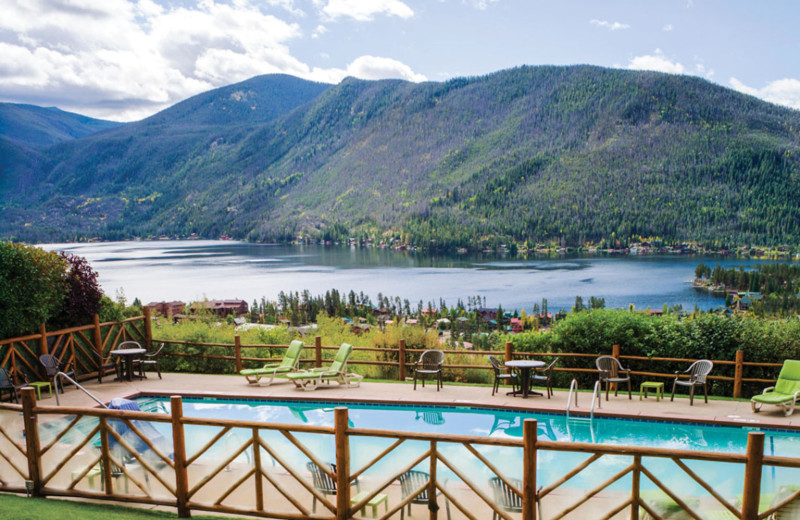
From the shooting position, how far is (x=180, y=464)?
4.81 meters

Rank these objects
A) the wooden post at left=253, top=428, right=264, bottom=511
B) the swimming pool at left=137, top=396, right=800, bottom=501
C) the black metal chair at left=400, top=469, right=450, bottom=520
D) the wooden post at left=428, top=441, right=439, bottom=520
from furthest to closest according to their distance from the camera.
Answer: the wooden post at left=253, top=428, right=264, bottom=511 < the black metal chair at left=400, top=469, right=450, bottom=520 < the wooden post at left=428, top=441, right=439, bottom=520 < the swimming pool at left=137, top=396, right=800, bottom=501

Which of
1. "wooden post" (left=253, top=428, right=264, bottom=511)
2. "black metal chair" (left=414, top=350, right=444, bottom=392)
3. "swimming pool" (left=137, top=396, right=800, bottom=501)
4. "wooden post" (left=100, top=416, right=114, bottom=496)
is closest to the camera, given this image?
"swimming pool" (left=137, top=396, right=800, bottom=501)

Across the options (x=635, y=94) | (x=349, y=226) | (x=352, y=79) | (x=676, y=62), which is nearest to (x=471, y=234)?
(x=349, y=226)

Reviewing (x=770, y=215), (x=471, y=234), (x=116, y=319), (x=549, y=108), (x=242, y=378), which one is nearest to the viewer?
(x=242, y=378)

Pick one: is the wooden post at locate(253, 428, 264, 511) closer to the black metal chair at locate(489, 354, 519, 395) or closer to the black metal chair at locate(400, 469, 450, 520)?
the black metal chair at locate(400, 469, 450, 520)

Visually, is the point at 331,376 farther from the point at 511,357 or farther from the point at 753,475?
the point at 753,475

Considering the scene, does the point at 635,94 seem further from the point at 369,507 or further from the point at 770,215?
the point at 369,507

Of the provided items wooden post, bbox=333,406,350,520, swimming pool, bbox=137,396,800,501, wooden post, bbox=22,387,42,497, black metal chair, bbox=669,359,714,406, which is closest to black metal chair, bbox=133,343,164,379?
swimming pool, bbox=137,396,800,501

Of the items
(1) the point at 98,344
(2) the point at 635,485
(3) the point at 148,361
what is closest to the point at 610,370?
(2) the point at 635,485

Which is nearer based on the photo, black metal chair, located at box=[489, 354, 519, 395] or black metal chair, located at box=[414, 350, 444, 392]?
black metal chair, located at box=[489, 354, 519, 395]

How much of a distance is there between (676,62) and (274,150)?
409 ft

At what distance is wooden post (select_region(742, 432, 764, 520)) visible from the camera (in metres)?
3.75

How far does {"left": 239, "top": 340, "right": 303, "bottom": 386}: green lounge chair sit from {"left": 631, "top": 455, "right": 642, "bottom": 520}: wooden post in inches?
303

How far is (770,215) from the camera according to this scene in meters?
81.7
